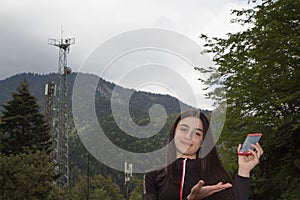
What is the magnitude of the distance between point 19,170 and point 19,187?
3.11 ft

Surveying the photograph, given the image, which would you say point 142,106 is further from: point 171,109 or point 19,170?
point 19,170

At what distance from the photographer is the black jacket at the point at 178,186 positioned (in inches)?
85.8

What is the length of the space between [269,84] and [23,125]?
29.3 m

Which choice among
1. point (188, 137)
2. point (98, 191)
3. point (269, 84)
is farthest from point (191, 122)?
point (98, 191)

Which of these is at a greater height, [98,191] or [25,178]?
[25,178]

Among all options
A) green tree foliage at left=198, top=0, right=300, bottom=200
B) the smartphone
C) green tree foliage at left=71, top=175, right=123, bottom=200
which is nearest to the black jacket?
the smartphone

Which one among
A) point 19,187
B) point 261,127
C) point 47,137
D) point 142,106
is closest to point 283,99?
point 261,127

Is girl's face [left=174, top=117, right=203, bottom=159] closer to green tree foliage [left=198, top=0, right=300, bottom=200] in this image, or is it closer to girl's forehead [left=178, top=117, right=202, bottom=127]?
girl's forehead [left=178, top=117, right=202, bottom=127]

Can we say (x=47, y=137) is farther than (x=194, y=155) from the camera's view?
Yes

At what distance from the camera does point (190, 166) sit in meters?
2.33

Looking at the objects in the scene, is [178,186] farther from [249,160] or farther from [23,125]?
[23,125]

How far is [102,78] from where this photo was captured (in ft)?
9.07

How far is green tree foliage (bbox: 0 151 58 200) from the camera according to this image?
81.9 ft

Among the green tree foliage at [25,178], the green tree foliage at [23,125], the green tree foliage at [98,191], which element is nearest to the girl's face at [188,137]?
the green tree foliage at [25,178]
